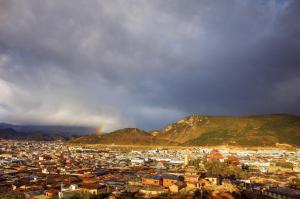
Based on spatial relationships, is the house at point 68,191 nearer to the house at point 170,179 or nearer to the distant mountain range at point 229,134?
the house at point 170,179

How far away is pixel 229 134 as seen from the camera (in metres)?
163

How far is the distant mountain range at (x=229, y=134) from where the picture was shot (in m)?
152

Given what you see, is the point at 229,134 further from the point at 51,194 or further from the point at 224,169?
the point at 51,194

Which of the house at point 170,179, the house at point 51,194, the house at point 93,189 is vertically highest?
the house at point 170,179

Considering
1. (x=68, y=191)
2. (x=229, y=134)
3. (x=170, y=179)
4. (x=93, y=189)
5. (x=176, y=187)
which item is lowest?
(x=68, y=191)

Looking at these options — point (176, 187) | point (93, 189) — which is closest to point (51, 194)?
point (93, 189)

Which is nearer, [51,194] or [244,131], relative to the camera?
[51,194]

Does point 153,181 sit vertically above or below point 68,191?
above

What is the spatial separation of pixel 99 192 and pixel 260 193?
69.0 ft

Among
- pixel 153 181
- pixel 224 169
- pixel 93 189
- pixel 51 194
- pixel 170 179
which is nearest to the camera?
pixel 51 194

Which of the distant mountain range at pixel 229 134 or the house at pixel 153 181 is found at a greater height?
the distant mountain range at pixel 229 134

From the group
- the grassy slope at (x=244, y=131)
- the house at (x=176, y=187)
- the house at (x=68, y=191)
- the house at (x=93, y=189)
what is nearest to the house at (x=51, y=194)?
the house at (x=68, y=191)

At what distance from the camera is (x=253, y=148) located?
139375 mm

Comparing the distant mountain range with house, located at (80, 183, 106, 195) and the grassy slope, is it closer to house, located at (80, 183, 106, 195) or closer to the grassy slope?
the grassy slope
